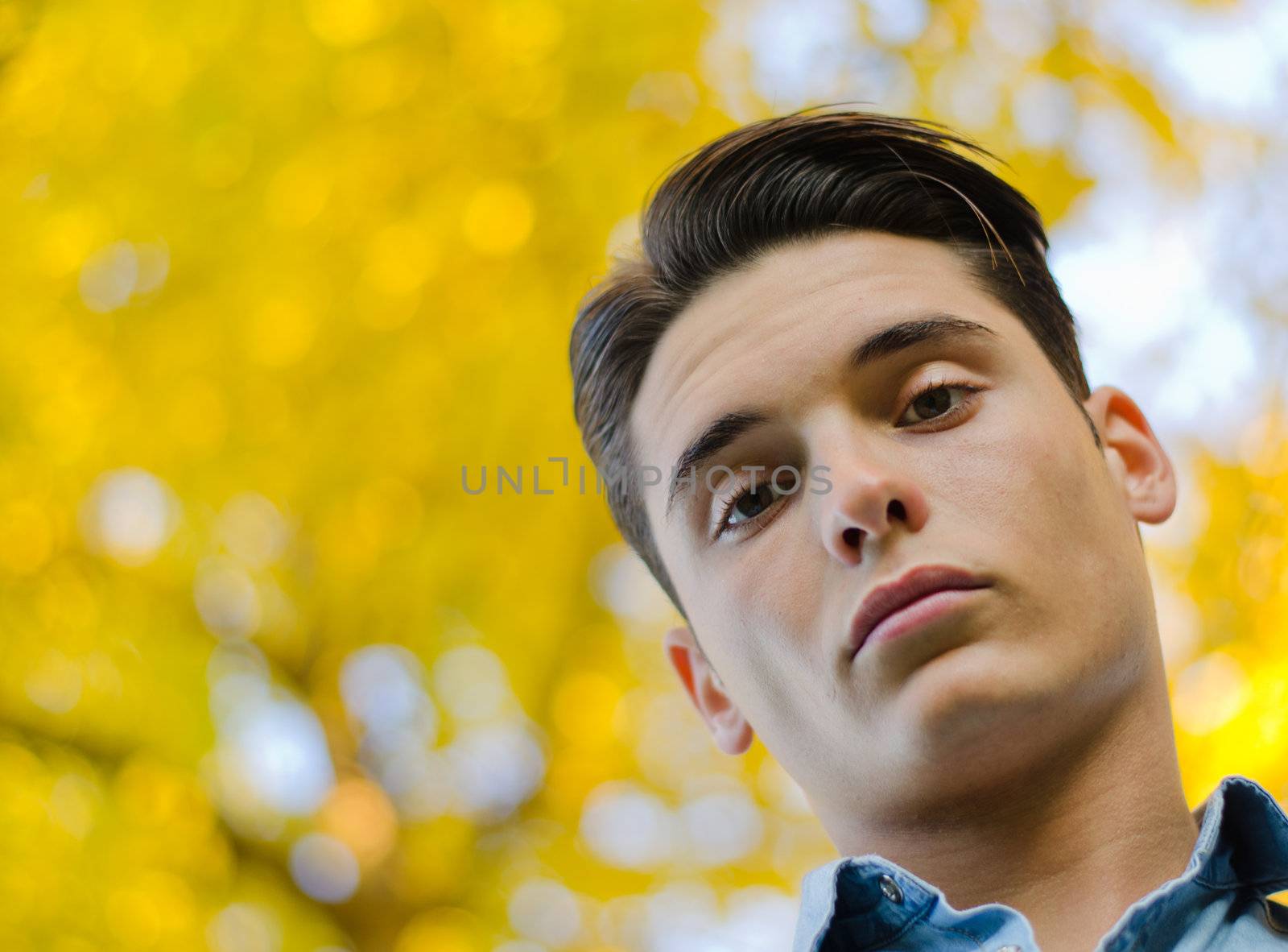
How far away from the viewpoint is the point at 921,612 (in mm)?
801

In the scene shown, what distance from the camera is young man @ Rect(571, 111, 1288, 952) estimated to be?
2.67 feet

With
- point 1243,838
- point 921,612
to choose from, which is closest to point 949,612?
point 921,612

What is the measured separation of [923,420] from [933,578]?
0.17 m

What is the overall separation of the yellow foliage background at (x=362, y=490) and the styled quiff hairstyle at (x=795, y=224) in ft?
2.48

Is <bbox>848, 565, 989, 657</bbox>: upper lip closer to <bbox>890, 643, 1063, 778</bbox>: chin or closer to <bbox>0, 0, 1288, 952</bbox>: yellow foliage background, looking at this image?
<bbox>890, 643, 1063, 778</bbox>: chin

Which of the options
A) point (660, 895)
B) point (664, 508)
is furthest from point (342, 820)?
point (664, 508)

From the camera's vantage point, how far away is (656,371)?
1.14 metres

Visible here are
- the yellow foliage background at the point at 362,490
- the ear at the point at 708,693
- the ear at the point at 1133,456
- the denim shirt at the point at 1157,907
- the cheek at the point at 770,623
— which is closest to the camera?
the denim shirt at the point at 1157,907

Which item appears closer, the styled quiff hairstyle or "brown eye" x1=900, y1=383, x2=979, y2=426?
"brown eye" x1=900, y1=383, x2=979, y2=426

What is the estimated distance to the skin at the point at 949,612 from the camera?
82cm

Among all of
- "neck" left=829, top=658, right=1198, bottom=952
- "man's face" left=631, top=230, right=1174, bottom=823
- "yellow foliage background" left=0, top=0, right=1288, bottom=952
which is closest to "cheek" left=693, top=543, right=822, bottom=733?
"man's face" left=631, top=230, right=1174, bottom=823

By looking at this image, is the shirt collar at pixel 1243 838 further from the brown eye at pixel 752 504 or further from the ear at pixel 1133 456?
the brown eye at pixel 752 504

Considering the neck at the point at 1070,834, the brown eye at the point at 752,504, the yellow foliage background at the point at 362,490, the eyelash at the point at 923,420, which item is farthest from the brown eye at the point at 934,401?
the yellow foliage background at the point at 362,490

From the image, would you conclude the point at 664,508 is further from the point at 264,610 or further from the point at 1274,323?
the point at 1274,323
